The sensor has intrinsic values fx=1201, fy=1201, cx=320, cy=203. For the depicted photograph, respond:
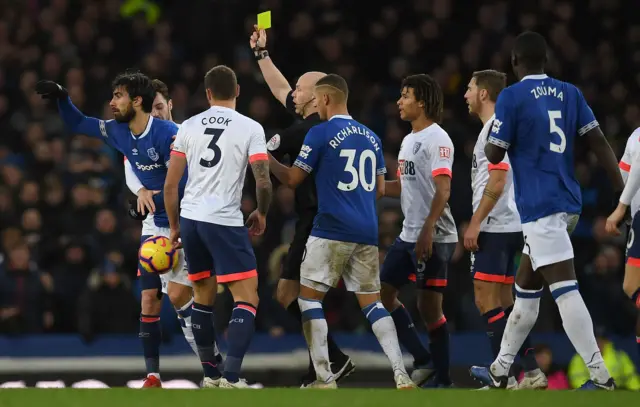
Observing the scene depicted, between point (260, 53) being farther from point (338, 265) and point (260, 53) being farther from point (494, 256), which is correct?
Result: point (494, 256)

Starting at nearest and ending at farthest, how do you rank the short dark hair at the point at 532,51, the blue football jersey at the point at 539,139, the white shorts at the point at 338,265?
the blue football jersey at the point at 539,139 → the short dark hair at the point at 532,51 → the white shorts at the point at 338,265

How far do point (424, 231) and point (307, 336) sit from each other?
1.19 meters

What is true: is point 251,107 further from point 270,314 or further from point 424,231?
point 424,231

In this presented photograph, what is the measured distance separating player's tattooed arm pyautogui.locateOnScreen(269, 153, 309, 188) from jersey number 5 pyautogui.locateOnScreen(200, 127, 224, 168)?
1.89ft

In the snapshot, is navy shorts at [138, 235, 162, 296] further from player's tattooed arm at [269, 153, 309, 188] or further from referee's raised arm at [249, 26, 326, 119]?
referee's raised arm at [249, 26, 326, 119]

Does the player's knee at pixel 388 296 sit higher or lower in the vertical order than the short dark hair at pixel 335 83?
lower

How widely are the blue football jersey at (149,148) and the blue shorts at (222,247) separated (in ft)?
2.82

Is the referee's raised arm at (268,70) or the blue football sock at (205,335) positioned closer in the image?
the blue football sock at (205,335)

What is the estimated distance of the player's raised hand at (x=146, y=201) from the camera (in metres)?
9.02

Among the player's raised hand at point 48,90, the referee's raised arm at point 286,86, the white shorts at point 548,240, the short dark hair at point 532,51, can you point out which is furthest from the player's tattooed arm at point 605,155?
the player's raised hand at point 48,90

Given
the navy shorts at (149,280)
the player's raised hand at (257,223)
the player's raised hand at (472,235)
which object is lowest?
the navy shorts at (149,280)

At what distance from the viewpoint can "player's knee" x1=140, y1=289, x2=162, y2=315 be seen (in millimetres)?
9258

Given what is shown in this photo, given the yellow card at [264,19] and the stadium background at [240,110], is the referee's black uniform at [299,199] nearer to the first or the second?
the yellow card at [264,19]

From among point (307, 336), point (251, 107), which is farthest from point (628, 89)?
point (307, 336)
